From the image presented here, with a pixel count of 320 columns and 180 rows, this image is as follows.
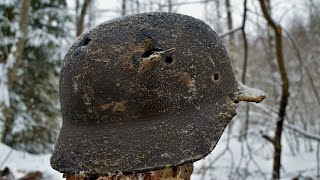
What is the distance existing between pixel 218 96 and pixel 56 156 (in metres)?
1.04

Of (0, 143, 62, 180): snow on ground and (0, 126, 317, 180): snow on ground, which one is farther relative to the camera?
(0, 126, 317, 180): snow on ground

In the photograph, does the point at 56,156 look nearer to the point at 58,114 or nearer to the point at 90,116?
the point at 90,116

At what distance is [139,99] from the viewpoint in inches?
Result: 80.1

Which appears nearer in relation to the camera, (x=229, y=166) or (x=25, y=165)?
(x=25, y=165)

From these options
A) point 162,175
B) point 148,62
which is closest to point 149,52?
point 148,62

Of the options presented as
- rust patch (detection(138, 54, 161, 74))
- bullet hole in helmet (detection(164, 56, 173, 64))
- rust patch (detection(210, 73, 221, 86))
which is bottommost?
rust patch (detection(210, 73, 221, 86))

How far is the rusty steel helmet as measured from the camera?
6.40 feet

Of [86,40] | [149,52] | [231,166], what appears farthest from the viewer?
[231,166]

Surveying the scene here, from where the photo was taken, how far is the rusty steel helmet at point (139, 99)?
6.40 ft

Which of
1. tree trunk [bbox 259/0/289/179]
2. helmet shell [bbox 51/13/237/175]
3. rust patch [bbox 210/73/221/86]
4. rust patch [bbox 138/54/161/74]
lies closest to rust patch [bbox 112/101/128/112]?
helmet shell [bbox 51/13/237/175]

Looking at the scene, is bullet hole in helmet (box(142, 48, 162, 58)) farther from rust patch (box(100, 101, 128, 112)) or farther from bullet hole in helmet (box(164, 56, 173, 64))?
rust patch (box(100, 101, 128, 112))

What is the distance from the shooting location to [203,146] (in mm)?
1983

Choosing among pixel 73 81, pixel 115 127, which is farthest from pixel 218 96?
pixel 73 81

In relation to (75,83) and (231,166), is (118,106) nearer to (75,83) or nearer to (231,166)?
(75,83)
